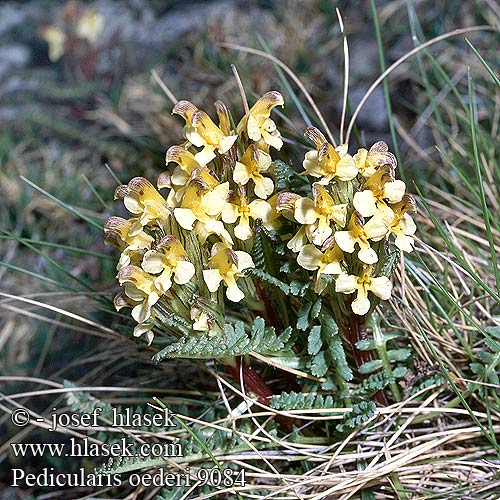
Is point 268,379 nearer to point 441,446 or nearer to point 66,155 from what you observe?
point 441,446

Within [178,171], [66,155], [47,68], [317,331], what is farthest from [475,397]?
[47,68]

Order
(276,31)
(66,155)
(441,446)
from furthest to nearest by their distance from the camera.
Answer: (276,31)
(66,155)
(441,446)

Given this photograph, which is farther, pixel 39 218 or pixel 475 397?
pixel 39 218

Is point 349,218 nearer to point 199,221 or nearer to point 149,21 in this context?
point 199,221

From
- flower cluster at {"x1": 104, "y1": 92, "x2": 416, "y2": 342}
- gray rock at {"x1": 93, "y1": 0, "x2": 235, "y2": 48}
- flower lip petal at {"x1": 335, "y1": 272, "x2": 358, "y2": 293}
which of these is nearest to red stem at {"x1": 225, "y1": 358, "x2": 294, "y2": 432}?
flower cluster at {"x1": 104, "y1": 92, "x2": 416, "y2": 342}

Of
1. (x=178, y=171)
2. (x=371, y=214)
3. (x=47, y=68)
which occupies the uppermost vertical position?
(x=47, y=68)

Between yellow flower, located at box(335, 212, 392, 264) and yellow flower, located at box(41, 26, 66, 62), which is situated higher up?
yellow flower, located at box(41, 26, 66, 62)

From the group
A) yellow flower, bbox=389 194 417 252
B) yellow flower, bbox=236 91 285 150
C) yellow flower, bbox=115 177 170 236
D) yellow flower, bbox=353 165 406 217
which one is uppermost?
yellow flower, bbox=236 91 285 150

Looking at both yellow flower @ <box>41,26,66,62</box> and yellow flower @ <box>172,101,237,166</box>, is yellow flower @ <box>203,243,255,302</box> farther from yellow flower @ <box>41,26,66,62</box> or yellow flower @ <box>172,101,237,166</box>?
yellow flower @ <box>41,26,66,62</box>
